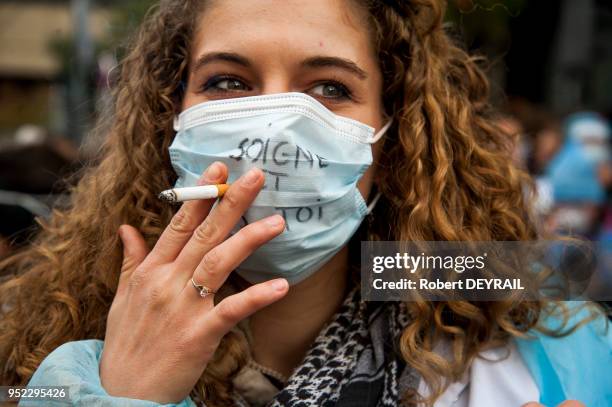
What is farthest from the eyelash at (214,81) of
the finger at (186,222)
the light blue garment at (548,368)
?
the light blue garment at (548,368)

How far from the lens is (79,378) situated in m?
1.53

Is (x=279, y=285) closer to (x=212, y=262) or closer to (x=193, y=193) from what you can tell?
(x=212, y=262)

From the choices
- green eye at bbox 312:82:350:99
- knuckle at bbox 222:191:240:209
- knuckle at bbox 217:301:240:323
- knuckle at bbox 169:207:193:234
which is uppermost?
green eye at bbox 312:82:350:99

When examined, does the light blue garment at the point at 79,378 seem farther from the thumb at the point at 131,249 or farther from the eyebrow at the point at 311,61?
the eyebrow at the point at 311,61

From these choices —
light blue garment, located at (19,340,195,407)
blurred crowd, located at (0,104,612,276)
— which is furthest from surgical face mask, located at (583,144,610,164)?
light blue garment, located at (19,340,195,407)

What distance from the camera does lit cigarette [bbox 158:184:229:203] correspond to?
153 cm

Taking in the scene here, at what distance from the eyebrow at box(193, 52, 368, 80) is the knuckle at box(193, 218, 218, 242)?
19.3 inches

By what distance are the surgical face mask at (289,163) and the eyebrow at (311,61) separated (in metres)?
0.10

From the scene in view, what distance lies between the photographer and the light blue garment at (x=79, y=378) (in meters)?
1.49

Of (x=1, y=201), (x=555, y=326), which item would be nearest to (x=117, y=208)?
(x=555, y=326)

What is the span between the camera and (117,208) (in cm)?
203

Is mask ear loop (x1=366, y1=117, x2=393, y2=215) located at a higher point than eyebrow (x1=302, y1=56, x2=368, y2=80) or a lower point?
lower

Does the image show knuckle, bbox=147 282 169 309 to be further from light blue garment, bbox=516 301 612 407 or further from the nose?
light blue garment, bbox=516 301 612 407

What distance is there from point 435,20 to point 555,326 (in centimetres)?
95
